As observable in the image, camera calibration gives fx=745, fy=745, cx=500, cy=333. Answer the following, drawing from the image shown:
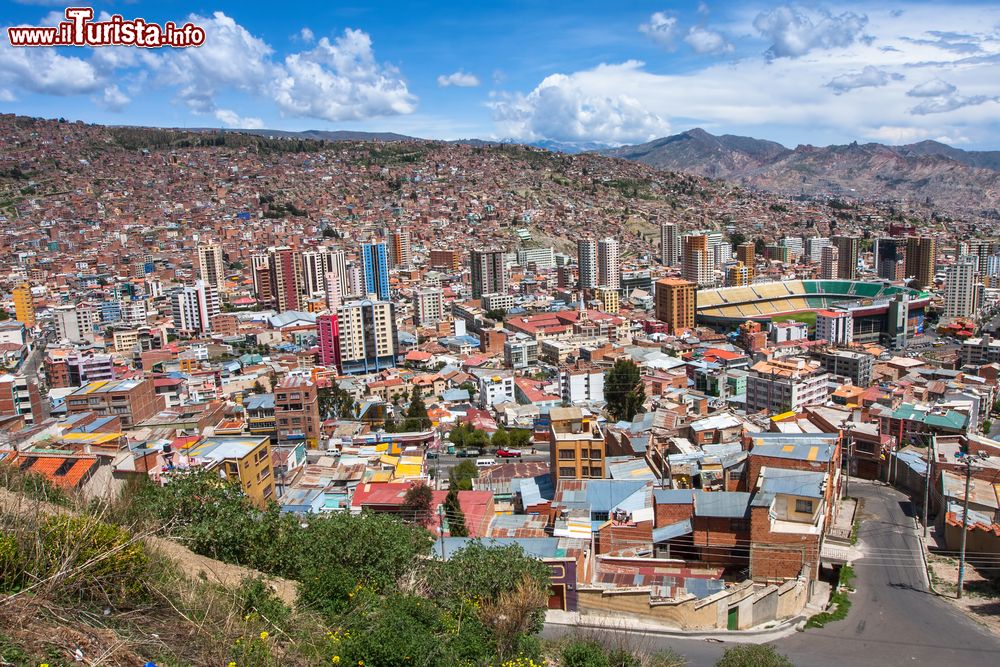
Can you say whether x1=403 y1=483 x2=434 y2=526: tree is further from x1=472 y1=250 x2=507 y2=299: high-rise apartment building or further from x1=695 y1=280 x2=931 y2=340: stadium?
x1=472 y1=250 x2=507 y2=299: high-rise apartment building

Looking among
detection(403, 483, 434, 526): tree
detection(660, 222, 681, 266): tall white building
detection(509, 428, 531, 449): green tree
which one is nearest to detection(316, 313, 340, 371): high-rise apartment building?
detection(509, 428, 531, 449): green tree

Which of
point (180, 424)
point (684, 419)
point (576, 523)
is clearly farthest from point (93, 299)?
point (576, 523)

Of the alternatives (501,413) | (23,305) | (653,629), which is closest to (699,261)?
(501,413)

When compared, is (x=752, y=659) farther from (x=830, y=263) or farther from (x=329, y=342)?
(x=830, y=263)

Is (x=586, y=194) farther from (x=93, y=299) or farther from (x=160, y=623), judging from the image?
(x=160, y=623)

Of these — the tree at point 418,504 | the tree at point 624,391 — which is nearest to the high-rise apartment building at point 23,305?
the tree at point 624,391

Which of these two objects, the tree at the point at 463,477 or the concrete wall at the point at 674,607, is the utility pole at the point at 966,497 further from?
the tree at the point at 463,477

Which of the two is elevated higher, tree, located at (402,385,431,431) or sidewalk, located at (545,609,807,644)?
sidewalk, located at (545,609,807,644)
